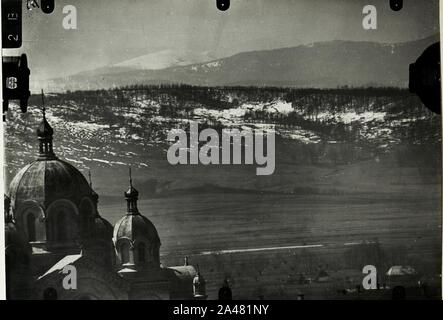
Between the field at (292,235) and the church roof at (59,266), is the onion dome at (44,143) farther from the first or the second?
the church roof at (59,266)

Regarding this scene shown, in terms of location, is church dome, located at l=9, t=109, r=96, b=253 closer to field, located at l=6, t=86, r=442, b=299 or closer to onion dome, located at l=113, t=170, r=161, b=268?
field, located at l=6, t=86, r=442, b=299

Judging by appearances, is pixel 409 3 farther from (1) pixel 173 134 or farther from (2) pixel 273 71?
(1) pixel 173 134

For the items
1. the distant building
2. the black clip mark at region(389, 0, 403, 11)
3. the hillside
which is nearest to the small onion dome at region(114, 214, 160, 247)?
the distant building

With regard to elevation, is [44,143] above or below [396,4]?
below

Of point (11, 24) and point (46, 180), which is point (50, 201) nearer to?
point (46, 180)


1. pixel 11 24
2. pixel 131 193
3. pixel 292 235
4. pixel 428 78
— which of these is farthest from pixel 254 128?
pixel 11 24

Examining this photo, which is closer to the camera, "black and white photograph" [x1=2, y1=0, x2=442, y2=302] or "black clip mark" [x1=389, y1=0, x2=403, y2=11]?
"black and white photograph" [x1=2, y1=0, x2=442, y2=302]
